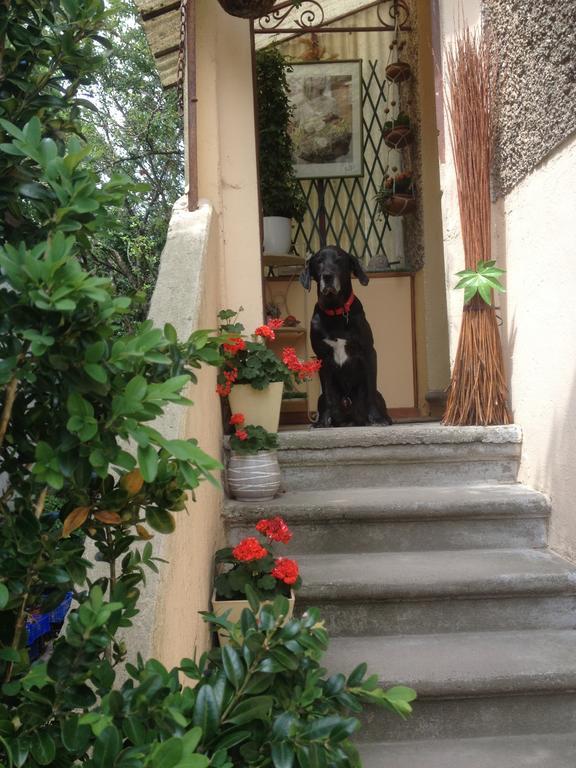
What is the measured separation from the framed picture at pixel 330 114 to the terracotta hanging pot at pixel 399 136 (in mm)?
316

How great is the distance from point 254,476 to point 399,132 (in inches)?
129

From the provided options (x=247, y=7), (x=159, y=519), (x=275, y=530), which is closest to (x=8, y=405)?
(x=159, y=519)

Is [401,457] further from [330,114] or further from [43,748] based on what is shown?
[330,114]

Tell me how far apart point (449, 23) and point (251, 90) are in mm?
881

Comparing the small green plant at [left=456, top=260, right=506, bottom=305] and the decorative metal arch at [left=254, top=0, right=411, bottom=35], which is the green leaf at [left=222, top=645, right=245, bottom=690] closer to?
the small green plant at [left=456, top=260, right=506, bottom=305]

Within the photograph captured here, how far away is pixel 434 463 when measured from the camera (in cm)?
279

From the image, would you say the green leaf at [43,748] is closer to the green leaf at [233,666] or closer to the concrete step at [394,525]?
the green leaf at [233,666]

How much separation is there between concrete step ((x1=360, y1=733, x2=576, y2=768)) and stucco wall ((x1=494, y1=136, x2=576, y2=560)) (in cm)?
62

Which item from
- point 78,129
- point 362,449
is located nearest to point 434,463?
point 362,449

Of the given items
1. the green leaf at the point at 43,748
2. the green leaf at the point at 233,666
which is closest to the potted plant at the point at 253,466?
the green leaf at the point at 233,666

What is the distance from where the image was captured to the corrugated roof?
12.5 ft

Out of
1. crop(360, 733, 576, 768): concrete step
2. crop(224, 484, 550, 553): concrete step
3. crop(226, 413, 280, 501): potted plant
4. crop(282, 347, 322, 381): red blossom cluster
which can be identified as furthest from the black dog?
crop(360, 733, 576, 768): concrete step

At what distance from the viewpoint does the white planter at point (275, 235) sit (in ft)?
15.6

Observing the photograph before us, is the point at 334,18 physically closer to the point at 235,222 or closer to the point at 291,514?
the point at 235,222
